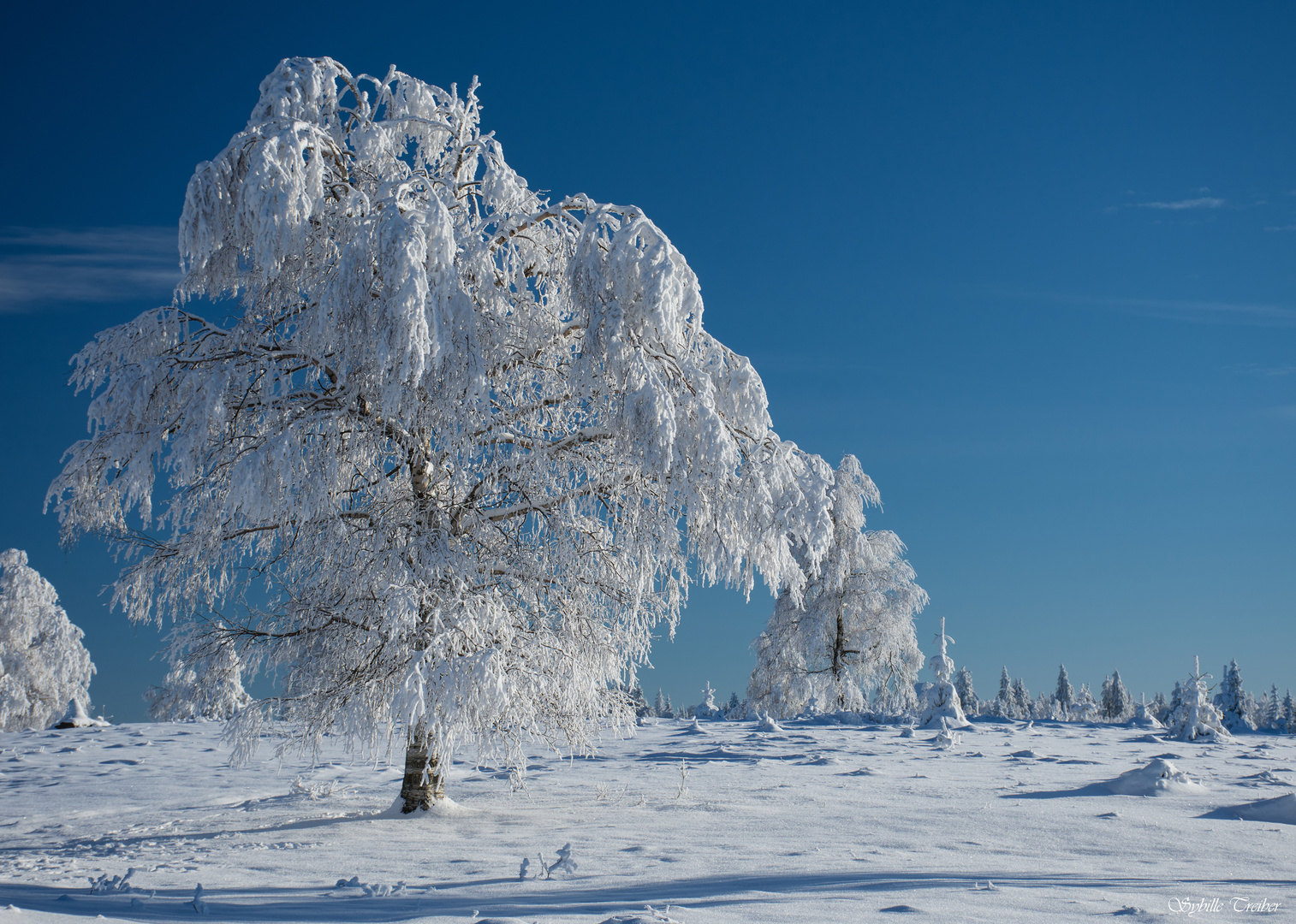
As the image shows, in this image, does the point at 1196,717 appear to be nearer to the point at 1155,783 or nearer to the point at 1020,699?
the point at 1155,783

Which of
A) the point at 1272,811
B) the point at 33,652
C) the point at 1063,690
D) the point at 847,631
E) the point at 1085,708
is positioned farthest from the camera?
the point at 1063,690

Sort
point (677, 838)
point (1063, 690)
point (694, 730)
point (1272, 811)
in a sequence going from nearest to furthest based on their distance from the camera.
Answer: point (677, 838) → point (1272, 811) → point (694, 730) → point (1063, 690)

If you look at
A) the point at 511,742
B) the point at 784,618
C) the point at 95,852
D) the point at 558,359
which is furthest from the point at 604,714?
the point at 784,618

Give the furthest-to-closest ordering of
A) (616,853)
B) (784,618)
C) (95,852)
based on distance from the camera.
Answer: (784,618), (95,852), (616,853)

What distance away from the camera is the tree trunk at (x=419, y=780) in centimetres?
817

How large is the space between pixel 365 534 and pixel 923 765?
7592 mm

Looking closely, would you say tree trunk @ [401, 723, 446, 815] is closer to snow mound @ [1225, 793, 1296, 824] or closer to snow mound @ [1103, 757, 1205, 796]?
snow mound @ [1103, 757, 1205, 796]

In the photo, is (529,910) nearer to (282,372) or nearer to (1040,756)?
(282,372)

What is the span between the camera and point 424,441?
8469 millimetres

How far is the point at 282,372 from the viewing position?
8.13 metres

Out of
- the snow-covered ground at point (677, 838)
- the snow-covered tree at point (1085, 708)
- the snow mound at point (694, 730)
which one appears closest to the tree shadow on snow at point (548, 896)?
the snow-covered ground at point (677, 838)

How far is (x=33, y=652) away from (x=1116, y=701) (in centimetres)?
7478

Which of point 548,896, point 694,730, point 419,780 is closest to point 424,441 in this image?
point 419,780

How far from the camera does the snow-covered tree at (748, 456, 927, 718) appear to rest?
2431 cm
